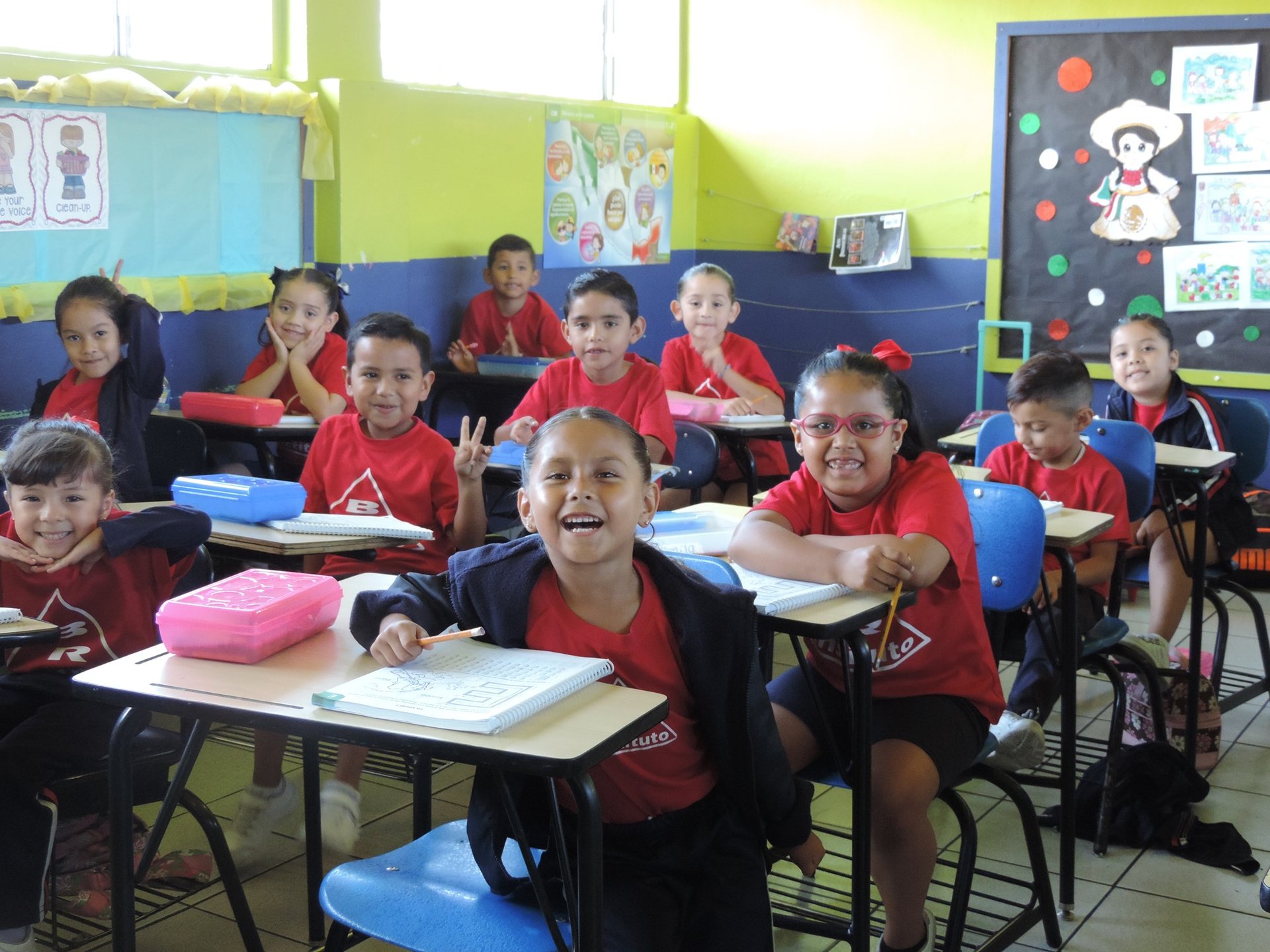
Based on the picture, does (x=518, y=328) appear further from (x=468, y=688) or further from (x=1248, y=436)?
(x=468, y=688)

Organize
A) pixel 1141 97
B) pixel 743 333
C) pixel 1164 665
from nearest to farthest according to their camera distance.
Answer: pixel 1164 665, pixel 1141 97, pixel 743 333

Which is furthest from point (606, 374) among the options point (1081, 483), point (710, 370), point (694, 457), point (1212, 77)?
point (1212, 77)

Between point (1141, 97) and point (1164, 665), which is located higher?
point (1141, 97)

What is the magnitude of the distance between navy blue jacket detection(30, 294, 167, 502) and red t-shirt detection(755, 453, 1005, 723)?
6.74ft

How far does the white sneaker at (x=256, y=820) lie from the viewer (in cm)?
267

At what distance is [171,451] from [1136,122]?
4.16 meters

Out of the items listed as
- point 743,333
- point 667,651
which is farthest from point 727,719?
point 743,333

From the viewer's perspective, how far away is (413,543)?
285 cm

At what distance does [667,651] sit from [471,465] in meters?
1.17

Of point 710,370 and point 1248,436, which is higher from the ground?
point 710,370

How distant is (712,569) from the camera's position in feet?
6.39

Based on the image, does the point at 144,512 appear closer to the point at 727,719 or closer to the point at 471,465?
the point at 471,465

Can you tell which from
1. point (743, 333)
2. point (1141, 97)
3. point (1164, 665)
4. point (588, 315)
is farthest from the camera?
point (743, 333)

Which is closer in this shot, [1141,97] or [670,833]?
[670,833]
